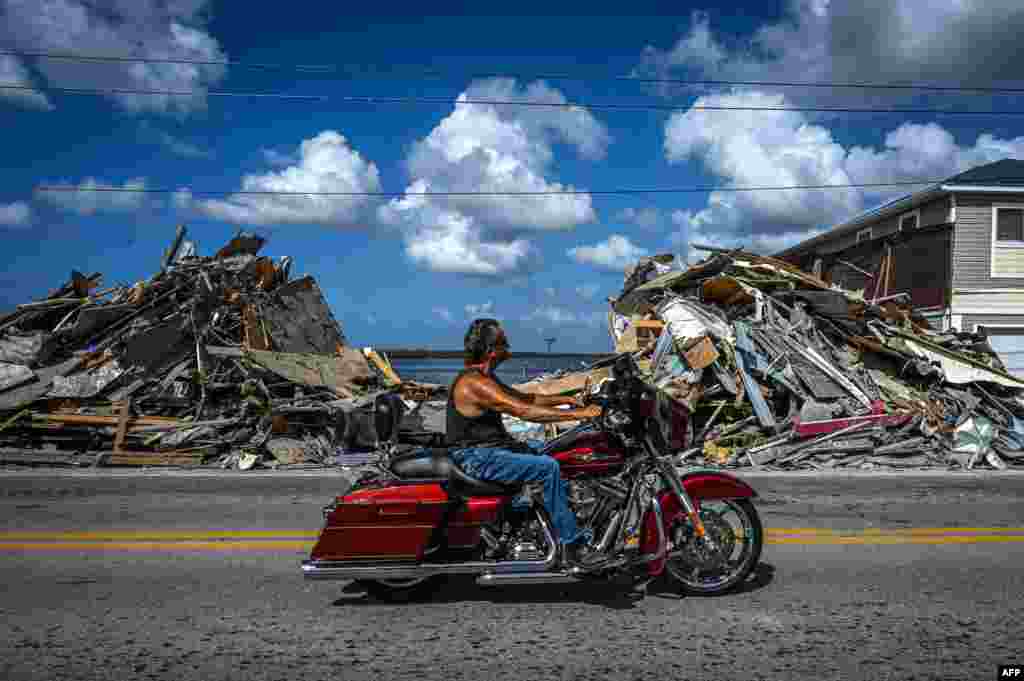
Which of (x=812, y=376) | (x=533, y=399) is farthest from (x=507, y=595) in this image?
(x=812, y=376)

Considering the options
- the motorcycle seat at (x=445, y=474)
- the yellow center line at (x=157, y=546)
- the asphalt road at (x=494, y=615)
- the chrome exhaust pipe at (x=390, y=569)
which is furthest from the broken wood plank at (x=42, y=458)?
the motorcycle seat at (x=445, y=474)

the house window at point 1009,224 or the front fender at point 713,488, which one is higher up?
the house window at point 1009,224

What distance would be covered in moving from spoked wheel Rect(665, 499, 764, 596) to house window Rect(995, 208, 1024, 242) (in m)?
21.7

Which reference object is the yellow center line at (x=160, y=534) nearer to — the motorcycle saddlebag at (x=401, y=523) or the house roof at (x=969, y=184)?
the motorcycle saddlebag at (x=401, y=523)

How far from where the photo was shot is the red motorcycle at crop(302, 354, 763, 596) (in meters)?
4.76

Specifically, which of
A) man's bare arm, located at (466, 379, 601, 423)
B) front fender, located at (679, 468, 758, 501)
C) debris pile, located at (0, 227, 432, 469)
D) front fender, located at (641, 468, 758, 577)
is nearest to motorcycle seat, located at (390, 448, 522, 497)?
man's bare arm, located at (466, 379, 601, 423)

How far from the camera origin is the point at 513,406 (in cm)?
477

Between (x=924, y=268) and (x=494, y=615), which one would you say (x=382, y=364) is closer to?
(x=494, y=615)

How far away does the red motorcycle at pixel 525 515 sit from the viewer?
476 cm

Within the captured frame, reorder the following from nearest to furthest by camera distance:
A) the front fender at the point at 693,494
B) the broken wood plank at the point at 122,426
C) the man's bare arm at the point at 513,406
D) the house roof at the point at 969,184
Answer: the man's bare arm at the point at 513,406 → the front fender at the point at 693,494 → the broken wood plank at the point at 122,426 → the house roof at the point at 969,184

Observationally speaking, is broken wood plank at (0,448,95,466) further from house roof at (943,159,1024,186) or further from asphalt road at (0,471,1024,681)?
house roof at (943,159,1024,186)

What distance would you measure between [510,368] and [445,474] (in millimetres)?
14373

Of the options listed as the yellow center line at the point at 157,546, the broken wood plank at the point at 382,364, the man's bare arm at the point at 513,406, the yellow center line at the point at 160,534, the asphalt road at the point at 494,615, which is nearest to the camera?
the asphalt road at the point at 494,615

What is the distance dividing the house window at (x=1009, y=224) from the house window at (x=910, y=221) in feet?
7.41
